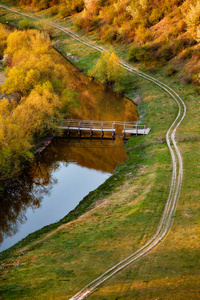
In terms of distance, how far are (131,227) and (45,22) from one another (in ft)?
336

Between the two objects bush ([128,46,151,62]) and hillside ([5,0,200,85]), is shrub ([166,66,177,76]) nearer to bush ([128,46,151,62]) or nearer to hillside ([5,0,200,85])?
hillside ([5,0,200,85])

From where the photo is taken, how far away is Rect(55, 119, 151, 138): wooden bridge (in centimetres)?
5022

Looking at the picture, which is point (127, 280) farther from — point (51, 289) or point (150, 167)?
point (150, 167)

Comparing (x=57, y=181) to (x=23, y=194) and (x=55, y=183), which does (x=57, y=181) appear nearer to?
(x=55, y=183)

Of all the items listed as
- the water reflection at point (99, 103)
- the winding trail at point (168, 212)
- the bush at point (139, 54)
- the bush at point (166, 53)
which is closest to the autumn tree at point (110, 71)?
the water reflection at point (99, 103)

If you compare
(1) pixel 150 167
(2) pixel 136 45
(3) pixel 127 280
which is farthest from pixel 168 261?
(2) pixel 136 45

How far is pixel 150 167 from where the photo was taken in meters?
38.6

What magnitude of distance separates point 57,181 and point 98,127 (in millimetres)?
14653

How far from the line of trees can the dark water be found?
2238 mm

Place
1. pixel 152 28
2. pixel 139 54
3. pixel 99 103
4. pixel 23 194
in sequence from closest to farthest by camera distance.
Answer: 1. pixel 23 194
2. pixel 99 103
3. pixel 139 54
4. pixel 152 28

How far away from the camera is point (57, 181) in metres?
39.3

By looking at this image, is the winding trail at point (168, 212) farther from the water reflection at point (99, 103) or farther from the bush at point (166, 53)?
the bush at point (166, 53)

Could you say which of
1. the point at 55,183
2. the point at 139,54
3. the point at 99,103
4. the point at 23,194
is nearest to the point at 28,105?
the point at 55,183

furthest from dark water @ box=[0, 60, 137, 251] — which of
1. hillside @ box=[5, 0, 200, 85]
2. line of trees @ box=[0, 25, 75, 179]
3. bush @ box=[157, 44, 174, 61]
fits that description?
bush @ box=[157, 44, 174, 61]
